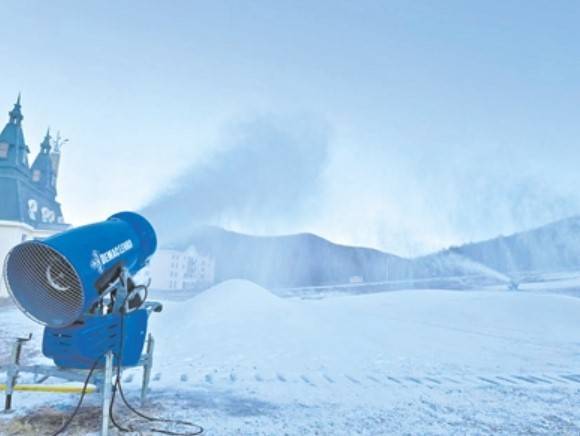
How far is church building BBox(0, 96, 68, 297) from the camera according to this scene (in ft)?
98.6

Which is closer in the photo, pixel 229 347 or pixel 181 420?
pixel 181 420

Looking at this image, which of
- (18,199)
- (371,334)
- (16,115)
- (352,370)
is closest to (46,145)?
(16,115)

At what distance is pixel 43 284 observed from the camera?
3.54 meters

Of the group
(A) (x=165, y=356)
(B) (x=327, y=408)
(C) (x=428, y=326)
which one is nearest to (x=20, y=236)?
(A) (x=165, y=356)

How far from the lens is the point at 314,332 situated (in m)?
10.5

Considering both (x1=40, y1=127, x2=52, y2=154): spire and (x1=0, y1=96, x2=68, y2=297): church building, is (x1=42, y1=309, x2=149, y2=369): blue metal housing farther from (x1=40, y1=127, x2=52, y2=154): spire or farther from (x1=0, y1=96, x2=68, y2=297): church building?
(x1=40, y1=127, x2=52, y2=154): spire

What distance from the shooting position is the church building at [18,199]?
3006 centimetres

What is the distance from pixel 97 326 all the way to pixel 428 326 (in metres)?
11.6

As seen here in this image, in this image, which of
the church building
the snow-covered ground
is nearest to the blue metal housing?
the snow-covered ground

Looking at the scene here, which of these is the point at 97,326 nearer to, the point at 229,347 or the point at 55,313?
the point at 55,313

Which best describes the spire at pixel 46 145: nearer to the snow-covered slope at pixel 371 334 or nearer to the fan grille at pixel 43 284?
the snow-covered slope at pixel 371 334

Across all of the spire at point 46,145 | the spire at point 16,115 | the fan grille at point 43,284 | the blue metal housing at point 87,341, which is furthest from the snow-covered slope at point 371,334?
the spire at point 46,145

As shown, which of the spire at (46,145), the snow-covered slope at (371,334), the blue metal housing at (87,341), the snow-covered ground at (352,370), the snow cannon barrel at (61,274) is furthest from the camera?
the spire at (46,145)

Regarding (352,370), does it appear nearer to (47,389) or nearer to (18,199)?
(47,389)
